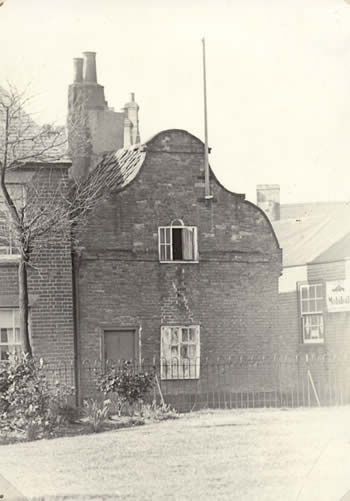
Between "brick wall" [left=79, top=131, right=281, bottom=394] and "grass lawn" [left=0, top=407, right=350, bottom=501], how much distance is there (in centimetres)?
487

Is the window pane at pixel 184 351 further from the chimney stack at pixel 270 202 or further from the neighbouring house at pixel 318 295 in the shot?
the chimney stack at pixel 270 202

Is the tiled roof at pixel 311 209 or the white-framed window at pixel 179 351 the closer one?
the tiled roof at pixel 311 209

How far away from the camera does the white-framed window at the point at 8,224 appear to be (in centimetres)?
2156

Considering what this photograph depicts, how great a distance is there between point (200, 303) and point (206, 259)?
3.41ft

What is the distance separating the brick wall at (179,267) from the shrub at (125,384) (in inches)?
90.6

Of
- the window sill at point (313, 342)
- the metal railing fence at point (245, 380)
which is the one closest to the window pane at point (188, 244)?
the metal railing fence at point (245, 380)

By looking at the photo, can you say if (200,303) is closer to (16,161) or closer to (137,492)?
(16,161)

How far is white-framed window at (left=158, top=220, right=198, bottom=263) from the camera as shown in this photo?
977 inches

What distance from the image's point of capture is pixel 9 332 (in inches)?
912

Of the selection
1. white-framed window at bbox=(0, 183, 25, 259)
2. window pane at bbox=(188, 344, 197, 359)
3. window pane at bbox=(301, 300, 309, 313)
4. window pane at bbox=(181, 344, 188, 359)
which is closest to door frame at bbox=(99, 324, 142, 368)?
window pane at bbox=(181, 344, 188, 359)

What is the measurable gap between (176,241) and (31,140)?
5142 millimetres

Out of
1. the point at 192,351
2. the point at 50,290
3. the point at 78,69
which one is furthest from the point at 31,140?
the point at 192,351

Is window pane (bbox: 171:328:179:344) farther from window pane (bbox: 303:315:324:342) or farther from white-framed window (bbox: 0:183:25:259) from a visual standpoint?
white-framed window (bbox: 0:183:25:259)

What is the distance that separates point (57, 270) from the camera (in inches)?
922
